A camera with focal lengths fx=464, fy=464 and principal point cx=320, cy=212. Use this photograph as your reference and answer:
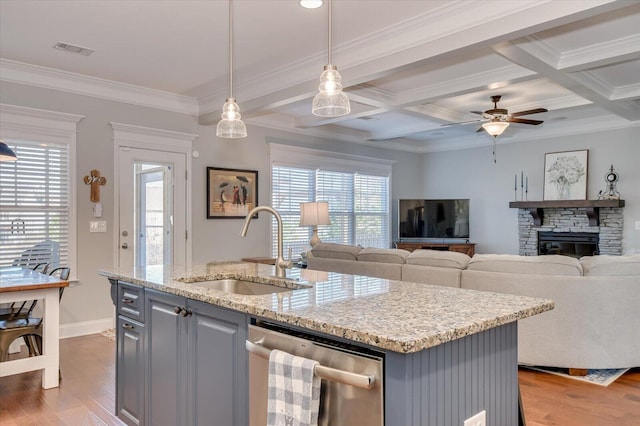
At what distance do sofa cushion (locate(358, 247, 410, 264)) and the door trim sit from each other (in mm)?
2296

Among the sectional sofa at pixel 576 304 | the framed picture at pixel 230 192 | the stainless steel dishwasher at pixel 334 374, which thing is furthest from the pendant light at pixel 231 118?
the framed picture at pixel 230 192

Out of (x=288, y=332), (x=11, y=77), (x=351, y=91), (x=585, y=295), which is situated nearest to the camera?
(x=288, y=332)

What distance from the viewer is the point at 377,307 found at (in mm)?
1631

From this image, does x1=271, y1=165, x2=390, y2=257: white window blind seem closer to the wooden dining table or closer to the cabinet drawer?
the wooden dining table

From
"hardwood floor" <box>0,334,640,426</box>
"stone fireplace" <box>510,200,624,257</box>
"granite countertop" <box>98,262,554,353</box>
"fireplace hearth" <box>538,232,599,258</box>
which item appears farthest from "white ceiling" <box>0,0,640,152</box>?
"hardwood floor" <box>0,334,640,426</box>

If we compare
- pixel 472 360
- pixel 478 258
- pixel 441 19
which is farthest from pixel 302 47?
pixel 472 360

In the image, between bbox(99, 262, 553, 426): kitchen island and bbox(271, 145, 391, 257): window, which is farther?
bbox(271, 145, 391, 257): window

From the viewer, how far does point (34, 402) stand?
311cm

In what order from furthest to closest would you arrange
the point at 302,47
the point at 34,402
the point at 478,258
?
the point at 302,47, the point at 478,258, the point at 34,402

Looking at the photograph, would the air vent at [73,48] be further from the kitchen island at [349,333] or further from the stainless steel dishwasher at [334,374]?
the stainless steel dishwasher at [334,374]

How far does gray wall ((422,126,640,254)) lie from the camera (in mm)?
6500

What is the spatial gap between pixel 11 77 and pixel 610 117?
7366 mm

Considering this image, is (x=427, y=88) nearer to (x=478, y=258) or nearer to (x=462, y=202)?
(x=478, y=258)

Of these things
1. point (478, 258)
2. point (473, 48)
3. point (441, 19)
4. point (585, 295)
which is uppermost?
point (441, 19)
